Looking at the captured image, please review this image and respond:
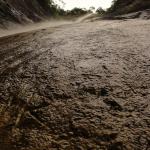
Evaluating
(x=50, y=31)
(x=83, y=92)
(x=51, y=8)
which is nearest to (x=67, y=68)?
(x=83, y=92)

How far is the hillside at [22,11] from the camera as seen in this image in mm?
Result: 11359

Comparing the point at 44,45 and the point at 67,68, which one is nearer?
the point at 67,68

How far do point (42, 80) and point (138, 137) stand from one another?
138cm

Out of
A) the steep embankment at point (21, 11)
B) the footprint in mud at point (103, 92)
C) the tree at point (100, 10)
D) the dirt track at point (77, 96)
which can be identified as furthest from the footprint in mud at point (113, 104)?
the tree at point (100, 10)

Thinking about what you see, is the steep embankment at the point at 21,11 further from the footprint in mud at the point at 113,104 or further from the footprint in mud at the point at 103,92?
the footprint in mud at the point at 113,104

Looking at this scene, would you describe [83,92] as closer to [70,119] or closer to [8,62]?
[70,119]

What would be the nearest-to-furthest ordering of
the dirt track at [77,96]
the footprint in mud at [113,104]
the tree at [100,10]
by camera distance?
the dirt track at [77,96]
the footprint in mud at [113,104]
the tree at [100,10]

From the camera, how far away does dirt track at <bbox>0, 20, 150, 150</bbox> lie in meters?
2.53

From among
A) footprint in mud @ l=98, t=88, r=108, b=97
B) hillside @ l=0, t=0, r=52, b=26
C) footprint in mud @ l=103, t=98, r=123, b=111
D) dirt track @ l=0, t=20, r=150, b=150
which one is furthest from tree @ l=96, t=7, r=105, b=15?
footprint in mud @ l=103, t=98, r=123, b=111

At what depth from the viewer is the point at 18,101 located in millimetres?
3115

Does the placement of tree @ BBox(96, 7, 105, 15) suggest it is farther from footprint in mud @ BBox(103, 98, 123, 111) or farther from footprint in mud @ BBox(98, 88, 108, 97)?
footprint in mud @ BBox(103, 98, 123, 111)

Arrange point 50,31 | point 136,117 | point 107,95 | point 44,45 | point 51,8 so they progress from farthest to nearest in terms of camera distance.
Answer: point 51,8
point 50,31
point 44,45
point 107,95
point 136,117

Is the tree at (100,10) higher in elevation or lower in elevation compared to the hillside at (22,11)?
lower

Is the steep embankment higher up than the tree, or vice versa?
the steep embankment
